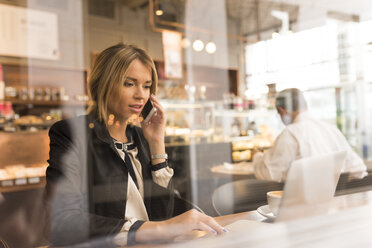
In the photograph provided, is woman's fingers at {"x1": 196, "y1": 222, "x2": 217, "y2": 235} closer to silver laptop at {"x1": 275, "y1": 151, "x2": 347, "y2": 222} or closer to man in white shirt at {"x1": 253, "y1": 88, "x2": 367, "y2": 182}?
silver laptop at {"x1": 275, "y1": 151, "x2": 347, "y2": 222}

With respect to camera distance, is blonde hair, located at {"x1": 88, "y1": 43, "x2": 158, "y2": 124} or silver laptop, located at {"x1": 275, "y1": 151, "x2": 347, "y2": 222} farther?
blonde hair, located at {"x1": 88, "y1": 43, "x2": 158, "y2": 124}

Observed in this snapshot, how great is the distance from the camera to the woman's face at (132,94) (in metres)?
0.96

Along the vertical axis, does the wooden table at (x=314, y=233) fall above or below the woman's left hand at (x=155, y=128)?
below

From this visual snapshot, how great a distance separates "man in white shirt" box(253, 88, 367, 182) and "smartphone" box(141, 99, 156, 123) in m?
0.48

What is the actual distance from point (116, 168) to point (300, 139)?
830mm

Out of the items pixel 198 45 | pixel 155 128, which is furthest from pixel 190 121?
pixel 155 128

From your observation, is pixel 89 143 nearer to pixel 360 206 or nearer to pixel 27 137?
pixel 360 206

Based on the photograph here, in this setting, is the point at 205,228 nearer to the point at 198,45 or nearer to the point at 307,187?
the point at 307,187

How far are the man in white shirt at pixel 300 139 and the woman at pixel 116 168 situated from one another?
1.39 ft

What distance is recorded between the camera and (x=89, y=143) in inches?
36.1

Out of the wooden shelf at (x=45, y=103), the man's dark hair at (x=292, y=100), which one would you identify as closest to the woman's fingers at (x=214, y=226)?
→ the man's dark hair at (x=292, y=100)

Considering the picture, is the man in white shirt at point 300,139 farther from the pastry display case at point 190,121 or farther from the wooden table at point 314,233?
the pastry display case at point 190,121

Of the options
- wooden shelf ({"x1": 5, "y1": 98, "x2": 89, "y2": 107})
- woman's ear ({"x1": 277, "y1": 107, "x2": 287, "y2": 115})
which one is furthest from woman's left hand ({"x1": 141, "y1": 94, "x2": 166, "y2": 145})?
wooden shelf ({"x1": 5, "y1": 98, "x2": 89, "y2": 107})

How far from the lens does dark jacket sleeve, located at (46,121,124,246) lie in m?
0.79
